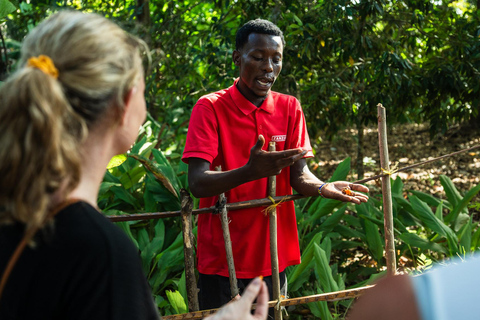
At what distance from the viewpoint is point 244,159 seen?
2279 millimetres

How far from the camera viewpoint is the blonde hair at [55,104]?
94cm

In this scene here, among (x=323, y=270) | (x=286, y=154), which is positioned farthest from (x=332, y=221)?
(x=286, y=154)

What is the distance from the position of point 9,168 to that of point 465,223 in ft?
12.2

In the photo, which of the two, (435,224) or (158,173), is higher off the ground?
(158,173)

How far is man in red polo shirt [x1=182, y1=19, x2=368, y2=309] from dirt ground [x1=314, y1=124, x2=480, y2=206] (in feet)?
12.0

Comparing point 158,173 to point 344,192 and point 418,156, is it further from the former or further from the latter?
point 418,156

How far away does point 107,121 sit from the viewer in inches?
41.8

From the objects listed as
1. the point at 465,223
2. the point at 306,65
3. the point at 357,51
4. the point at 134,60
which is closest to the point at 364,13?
the point at 357,51

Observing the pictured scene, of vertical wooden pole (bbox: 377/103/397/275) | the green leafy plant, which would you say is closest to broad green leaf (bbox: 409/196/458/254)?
vertical wooden pole (bbox: 377/103/397/275)

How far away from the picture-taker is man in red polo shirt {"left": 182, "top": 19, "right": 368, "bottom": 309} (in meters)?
2.25

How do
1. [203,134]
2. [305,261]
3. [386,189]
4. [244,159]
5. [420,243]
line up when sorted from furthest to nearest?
[420,243], [305,261], [386,189], [244,159], [203,134]

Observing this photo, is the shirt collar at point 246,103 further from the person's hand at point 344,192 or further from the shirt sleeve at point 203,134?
the person's hand at point 344,192

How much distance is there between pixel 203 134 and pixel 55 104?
124 cm

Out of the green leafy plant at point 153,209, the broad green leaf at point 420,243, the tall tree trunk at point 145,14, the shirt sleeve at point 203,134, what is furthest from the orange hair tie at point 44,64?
the tall tree trunk at point 145,14
